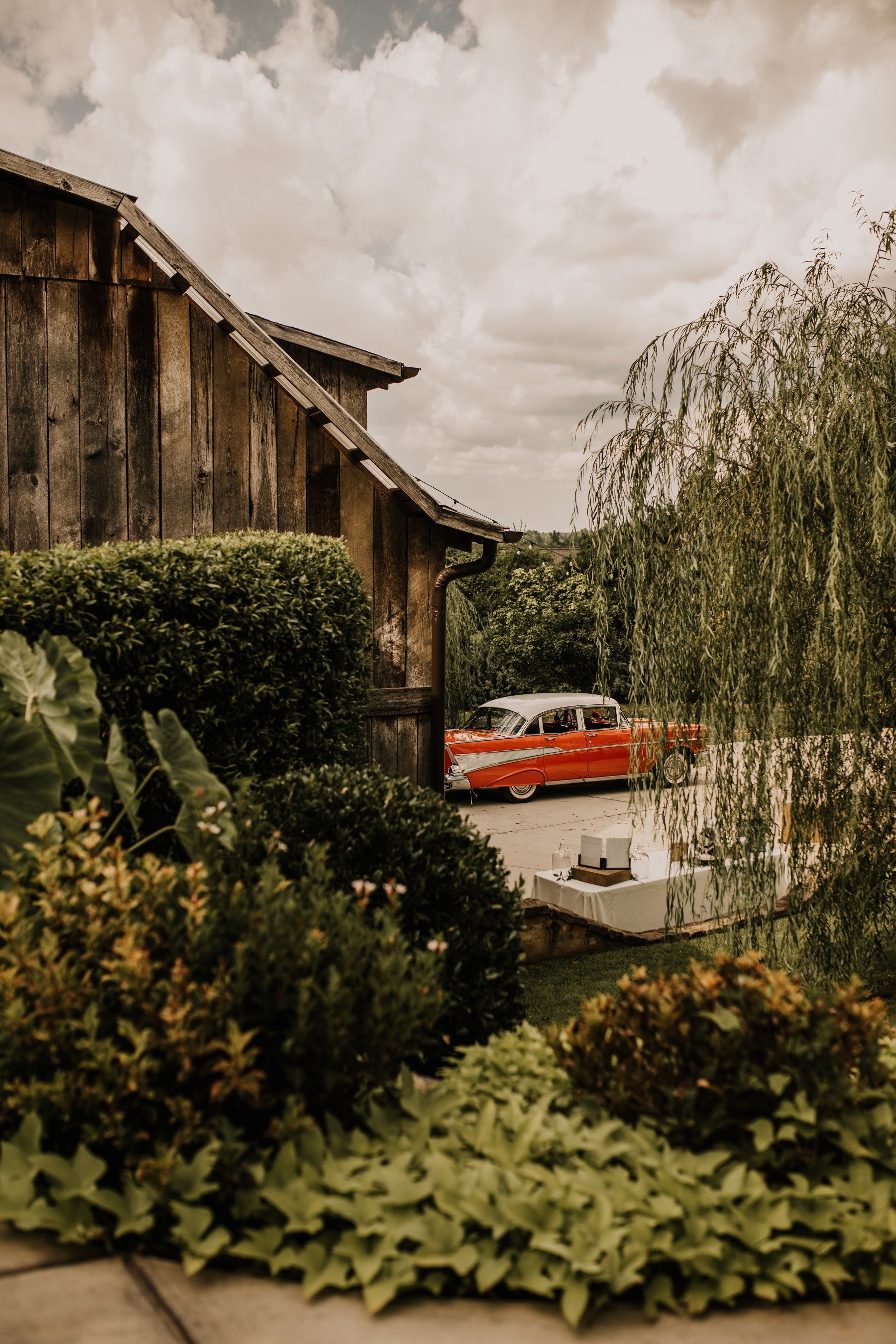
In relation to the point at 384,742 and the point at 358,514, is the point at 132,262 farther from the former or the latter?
the point at 384,742

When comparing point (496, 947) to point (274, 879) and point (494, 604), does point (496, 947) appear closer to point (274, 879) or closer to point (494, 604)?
point (274, 879)

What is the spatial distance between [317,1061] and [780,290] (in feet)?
17.8

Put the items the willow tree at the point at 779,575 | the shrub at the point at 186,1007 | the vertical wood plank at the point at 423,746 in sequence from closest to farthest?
the shrub at the point at 186,1007
the willow tree at the point at 779,575
the vertical wood plank at the point at 423,746

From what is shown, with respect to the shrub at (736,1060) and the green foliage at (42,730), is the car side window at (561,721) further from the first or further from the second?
the shrub at (736,1060)

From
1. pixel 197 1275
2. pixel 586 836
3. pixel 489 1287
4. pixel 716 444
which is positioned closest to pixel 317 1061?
pixel 197 1275

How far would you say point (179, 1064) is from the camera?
215cm

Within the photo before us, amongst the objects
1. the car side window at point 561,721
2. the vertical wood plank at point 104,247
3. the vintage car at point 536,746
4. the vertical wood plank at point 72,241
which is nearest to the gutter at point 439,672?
the vertical wood plank at point 104,247

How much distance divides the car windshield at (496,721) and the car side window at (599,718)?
4.95 feet

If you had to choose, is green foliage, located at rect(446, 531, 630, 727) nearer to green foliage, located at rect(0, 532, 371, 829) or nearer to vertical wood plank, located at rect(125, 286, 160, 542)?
vertical wood plank, located at rect(125, 286, 160, 542)

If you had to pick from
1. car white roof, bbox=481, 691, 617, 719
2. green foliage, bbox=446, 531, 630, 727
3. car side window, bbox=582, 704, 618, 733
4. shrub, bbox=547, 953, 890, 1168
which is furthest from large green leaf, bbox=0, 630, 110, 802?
green foliage, bbox=446, 531, 630, 727

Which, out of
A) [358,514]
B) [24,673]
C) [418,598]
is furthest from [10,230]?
[24,673]

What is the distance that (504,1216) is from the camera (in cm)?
204

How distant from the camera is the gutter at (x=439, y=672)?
6.77 meters

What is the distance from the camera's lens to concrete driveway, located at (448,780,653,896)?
11719 mm
